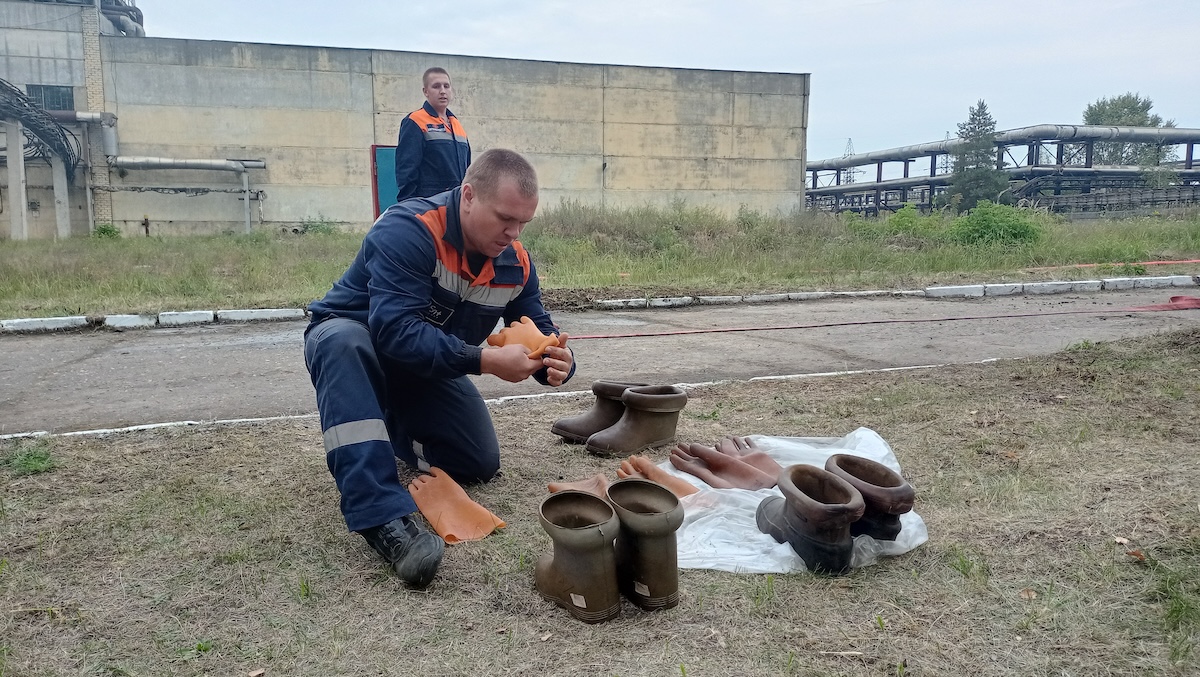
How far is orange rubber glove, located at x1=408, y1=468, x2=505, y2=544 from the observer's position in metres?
2.43

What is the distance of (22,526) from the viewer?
97.4 inches

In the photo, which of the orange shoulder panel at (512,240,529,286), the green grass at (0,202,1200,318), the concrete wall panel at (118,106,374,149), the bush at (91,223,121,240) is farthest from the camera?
the concrete wall panel at (118,106,374,149)

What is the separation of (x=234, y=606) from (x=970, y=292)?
395 inches

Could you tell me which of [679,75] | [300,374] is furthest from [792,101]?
[300,374]

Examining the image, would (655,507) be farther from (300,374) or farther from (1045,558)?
(300,374)

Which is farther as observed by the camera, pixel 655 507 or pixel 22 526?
pixel 22 526

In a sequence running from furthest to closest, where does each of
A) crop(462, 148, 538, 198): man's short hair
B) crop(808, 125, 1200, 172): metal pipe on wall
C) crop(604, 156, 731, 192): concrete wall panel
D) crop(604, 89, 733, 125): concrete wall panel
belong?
1. crop(808, 125, 1200, 172): metal pipe on wall
2. crop(604, 156, 731, 192): concrete wall panel
3. crop(604, 89, 733, 125): concrete wall panel
4. crop(462, 148, 538, 198): man's short hair

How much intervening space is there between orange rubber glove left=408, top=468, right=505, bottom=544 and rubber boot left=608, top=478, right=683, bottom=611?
0.62 metres

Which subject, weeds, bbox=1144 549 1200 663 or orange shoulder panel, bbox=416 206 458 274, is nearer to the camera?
weeds, bbox=1144 549 1200 663

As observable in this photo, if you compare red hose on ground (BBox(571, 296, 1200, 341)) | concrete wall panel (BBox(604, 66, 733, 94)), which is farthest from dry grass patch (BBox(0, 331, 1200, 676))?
concrete wall panel (BBox(604, 66, 733, 94))

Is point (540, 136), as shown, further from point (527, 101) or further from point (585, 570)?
point (585, 570)

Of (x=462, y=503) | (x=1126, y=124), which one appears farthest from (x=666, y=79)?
(x=1126, y=124)

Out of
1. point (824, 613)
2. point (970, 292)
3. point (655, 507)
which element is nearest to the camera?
point (824, 613)

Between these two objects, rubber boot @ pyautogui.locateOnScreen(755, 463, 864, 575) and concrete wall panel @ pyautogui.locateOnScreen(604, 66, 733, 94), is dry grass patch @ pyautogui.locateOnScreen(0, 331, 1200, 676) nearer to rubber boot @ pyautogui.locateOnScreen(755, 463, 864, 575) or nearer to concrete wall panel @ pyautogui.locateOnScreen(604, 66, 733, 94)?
rubber boot @ pyautogui.locateOnScreen(755, 463, 864, 575)
